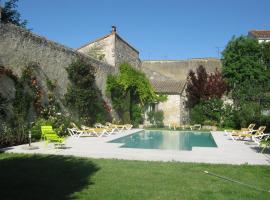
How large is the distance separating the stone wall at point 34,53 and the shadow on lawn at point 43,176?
505cm

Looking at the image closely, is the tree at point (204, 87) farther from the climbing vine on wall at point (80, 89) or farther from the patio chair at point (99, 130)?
the climbing vine on wall at point (80, 89)

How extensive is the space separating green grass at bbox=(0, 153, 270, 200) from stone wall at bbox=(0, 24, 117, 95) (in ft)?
16.6

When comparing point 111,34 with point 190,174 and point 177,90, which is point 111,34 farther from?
point 190,174

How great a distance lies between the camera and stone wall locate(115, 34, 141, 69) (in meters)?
25.5

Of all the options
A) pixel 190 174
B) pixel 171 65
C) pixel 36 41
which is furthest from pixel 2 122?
pixel 171 65

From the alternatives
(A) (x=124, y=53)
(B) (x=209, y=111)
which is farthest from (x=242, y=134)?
(A) (x=124, y=53)

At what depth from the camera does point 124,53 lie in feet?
88.7

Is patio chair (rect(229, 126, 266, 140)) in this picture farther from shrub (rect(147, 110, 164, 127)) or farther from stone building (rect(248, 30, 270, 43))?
stone building (rect(248, 30, 270, 43))

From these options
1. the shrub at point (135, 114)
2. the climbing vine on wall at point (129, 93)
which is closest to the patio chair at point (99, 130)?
the climbing vine on wall at point (129, 93)

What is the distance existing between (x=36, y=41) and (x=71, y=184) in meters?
10.00

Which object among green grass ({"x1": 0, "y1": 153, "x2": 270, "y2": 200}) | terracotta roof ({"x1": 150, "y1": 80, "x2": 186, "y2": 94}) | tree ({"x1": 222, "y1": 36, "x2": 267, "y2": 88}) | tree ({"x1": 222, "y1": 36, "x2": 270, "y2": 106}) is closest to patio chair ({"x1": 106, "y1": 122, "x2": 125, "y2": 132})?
terracotta roof ({"x1": 150, "y1": 80, "x2": 186, "y2": 94})

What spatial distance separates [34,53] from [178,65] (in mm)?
22043

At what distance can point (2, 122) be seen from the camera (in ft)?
41.3

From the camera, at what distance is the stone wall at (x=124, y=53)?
2547cm
